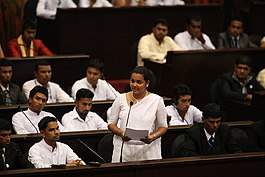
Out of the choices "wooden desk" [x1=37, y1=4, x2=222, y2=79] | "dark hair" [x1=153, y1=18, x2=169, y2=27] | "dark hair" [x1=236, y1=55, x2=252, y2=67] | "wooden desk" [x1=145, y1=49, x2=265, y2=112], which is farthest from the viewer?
"wooden desk" [x1=37, y1=4, x2=222, y2=79]

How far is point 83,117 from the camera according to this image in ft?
22.8

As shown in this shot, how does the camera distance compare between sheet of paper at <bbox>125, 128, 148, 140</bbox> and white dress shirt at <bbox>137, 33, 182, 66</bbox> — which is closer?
sheet of paper at <bbox>125, 128, 148, 140</bbox>

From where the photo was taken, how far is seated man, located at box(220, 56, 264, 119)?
26.7ft

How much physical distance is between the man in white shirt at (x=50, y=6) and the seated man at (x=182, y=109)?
265 cm

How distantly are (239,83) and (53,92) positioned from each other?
1.89 metres

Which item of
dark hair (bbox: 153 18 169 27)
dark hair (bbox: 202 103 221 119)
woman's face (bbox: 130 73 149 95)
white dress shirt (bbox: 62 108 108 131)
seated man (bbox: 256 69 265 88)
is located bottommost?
white dress shirt (bbox: 62 108 108 131)

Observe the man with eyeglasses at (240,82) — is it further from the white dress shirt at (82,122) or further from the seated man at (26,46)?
the seated man at (26,46)

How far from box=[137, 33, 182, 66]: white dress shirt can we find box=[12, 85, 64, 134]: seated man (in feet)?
7.15

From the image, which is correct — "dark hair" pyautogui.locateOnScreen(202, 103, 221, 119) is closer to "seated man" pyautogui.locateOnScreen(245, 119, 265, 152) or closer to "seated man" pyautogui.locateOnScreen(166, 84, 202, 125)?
"seated man" pyautogui.locateOnScreen(245, 119, 265, 152)

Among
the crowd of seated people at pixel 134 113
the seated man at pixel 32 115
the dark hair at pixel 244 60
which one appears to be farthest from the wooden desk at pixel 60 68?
the dark hair at pixel 244 60

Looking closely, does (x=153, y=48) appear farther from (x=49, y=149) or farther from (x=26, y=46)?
(x=49, y=149)

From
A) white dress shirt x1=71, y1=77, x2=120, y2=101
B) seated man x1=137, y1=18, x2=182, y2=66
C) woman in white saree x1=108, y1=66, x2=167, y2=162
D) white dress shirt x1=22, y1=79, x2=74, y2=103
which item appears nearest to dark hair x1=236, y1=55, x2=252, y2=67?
seated man x1=137, y1=18, x2=182, y2=66

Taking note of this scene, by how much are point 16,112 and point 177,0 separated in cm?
390

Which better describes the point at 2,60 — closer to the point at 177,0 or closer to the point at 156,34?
the point at 156,34
